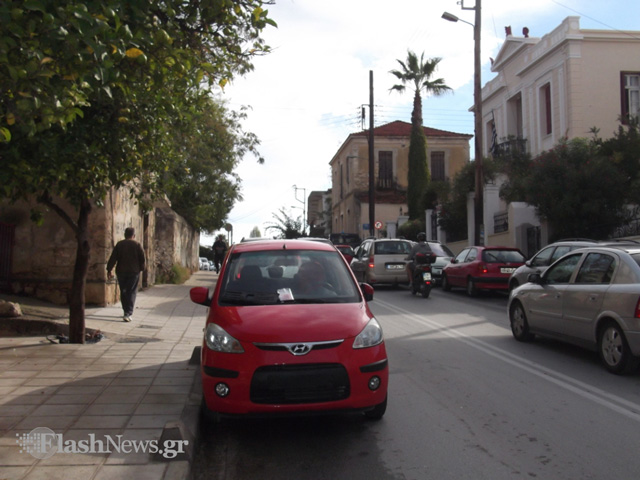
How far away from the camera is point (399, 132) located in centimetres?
5203

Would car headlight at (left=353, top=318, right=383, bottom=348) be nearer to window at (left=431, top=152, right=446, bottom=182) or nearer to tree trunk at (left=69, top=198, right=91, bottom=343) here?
tree trunk at (left=69, top=198, right=91, bottom=343)

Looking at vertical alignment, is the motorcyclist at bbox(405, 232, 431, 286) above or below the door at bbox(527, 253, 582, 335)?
above

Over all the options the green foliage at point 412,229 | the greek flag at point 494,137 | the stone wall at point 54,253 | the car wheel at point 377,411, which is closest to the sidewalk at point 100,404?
the car wheel at point 377,411

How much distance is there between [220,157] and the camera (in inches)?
1121

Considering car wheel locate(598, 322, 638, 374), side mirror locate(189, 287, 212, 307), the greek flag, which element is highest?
the greek flag

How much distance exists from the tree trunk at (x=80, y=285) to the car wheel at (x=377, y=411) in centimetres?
529

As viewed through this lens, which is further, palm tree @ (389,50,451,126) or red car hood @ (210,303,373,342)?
palm tree @ (389,50,451,126)

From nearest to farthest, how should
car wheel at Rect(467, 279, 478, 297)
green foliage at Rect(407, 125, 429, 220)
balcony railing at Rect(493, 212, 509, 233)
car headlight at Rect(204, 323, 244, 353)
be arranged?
car headlight at Rect(204, 323, 244, 353), car wheel at Rect(467, 279, 478, 297), balcony railing at Rect(493, 212, 509, 233), green foliage at Rect(407, 125, 429, 220)

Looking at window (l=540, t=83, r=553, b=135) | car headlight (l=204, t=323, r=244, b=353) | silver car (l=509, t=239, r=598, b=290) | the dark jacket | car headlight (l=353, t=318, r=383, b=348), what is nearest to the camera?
car headlight (l=204, t=323, r=244, b=353)

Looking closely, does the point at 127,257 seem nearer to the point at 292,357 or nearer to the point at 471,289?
the point at 292,357

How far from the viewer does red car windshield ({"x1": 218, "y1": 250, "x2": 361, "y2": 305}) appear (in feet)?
19.6

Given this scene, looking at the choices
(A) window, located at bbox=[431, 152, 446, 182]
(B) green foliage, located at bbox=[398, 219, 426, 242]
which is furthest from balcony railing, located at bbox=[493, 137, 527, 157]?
(A) window, located at bbox=[431, 152, 446, 182]

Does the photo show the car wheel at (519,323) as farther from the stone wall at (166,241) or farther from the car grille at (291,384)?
the stone wall at (166,241)

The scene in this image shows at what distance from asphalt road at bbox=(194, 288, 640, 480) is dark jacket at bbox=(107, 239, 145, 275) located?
5.56 m
